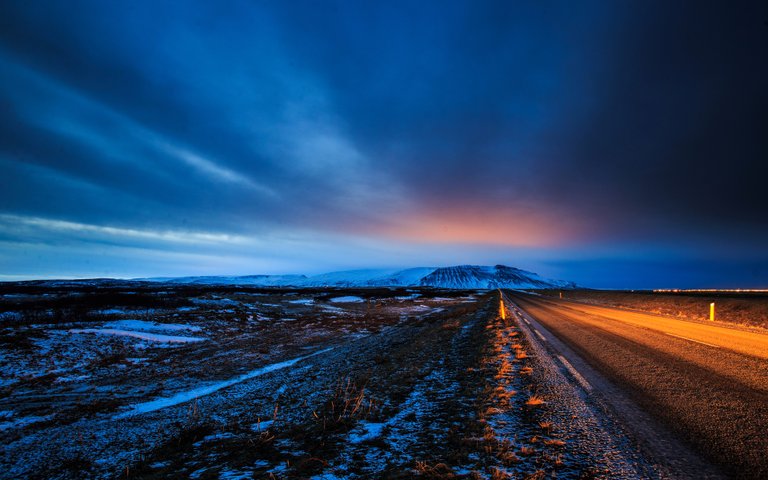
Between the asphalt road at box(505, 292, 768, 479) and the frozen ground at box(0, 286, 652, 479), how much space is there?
1.14m

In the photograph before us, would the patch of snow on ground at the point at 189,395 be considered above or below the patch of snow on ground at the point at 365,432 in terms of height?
below

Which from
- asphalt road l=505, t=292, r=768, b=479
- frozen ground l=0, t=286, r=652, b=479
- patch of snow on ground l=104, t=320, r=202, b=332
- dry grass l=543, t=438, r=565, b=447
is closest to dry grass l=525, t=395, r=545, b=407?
frozen ground l=0, t=286, r=652, b=479

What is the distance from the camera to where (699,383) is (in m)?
6.79

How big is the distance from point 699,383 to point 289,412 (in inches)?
338

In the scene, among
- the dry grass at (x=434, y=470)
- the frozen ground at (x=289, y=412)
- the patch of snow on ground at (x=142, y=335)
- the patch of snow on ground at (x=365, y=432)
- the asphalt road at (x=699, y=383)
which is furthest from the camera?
the patch of snow on ground at (x=142, y=335)

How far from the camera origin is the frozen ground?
4348mm

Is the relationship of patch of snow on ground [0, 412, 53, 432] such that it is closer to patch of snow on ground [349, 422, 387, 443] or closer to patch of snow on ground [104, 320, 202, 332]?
patch of snow on ground [349, 422, 387, 443]

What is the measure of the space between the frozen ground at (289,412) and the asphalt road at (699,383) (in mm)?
1143

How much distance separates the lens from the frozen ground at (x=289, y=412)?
4348mm

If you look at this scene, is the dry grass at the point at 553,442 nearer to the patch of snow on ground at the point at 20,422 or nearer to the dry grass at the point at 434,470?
the dry grass at the point at 434,470

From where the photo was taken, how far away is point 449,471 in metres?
3.86

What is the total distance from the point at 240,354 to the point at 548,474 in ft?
48.9

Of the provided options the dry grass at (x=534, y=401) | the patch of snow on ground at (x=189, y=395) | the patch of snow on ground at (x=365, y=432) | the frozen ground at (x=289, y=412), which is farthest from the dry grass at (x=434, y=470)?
the patch of snow on ground at (x=189, y=395)

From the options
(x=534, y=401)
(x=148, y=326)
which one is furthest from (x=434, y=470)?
(x=148, y=326)
